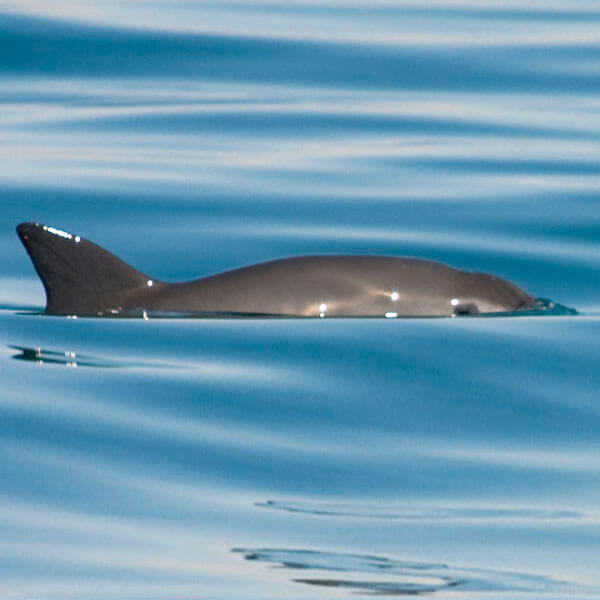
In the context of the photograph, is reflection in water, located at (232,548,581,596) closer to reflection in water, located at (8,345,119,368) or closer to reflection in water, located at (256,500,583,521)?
reflection in water, located at (256,500,583,521)

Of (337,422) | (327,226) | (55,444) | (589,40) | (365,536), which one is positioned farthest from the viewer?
(589,40)

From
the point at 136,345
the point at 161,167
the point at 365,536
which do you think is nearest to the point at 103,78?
the point at 161,167

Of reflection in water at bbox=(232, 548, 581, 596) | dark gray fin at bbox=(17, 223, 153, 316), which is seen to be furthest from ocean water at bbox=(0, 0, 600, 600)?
dark gray fin at bbox=(17, 223, 153, 316)

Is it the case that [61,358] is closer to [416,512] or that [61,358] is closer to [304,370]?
[304,370]

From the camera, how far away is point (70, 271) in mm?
9445

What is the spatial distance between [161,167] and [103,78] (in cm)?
499

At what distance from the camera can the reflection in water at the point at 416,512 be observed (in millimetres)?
6141

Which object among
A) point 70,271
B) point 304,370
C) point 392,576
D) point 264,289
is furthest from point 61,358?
point 392,576

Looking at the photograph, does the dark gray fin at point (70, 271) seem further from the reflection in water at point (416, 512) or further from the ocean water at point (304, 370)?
the reflection in water at point (416, 512)

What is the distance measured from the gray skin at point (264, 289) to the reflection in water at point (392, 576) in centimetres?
368

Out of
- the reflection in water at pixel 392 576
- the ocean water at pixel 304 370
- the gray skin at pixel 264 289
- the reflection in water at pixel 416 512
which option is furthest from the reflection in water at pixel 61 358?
the reflection in water at pixel 392 576

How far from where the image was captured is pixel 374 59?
20.5 m

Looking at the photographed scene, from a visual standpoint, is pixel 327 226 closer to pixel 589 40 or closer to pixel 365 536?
pixel 365 536

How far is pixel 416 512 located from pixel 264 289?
3336 millimetres
